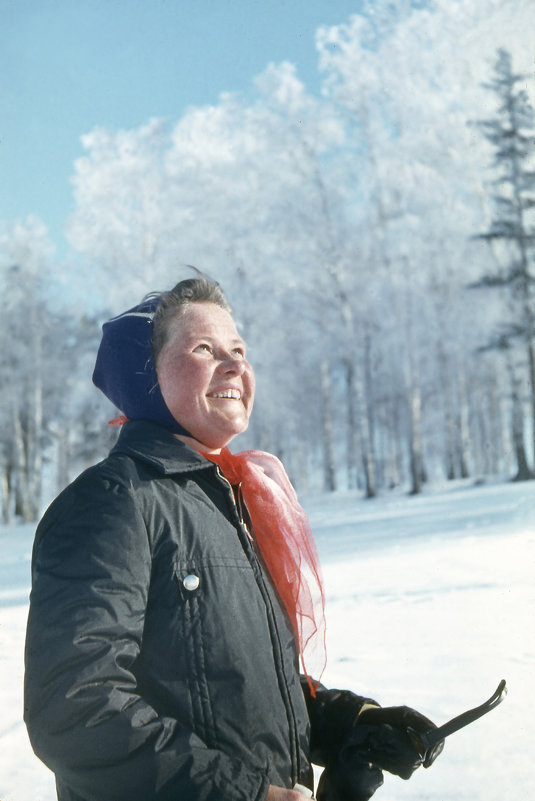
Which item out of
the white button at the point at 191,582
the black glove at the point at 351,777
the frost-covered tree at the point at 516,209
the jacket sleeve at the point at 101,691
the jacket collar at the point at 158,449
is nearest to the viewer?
the jacket sleeve at the point at 101,691

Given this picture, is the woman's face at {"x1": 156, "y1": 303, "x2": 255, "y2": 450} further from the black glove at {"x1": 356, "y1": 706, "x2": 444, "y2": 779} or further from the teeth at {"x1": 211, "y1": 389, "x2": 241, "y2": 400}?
the black glove at {"x1": 356, "y1": 706, "x2": 444, "y2": 779}

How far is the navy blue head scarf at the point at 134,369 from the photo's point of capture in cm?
146

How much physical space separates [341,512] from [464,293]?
32.0 feet

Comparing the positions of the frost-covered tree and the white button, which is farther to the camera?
A: the frost-covered tree

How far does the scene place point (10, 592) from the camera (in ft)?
20.7

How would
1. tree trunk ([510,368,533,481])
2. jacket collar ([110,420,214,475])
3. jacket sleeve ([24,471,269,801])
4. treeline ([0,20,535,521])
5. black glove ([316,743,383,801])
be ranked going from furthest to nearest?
treeline ([0,20,535,521]) < tree trunk ([510,368,533,481]) < black glove ([316,743,383,801]) < jacket collar ([110,420,214,475]) < jacket sleeve ([24,471,269,801])

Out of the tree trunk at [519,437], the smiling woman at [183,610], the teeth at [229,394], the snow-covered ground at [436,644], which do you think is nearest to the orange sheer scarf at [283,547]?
the smiling woman at [183,610]

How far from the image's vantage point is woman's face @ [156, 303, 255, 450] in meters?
1.47

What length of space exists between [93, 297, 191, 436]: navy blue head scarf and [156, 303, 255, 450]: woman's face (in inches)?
0.9

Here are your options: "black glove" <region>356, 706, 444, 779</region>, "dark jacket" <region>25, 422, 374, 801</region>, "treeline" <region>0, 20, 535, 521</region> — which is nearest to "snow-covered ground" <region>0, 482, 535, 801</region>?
"black glove" <region>356, 706, 444, 779</region>

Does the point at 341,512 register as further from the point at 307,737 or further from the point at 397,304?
the point at 307,737

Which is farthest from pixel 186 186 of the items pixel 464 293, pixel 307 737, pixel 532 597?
pixel 307 737

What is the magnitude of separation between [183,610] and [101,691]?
0.21 meters

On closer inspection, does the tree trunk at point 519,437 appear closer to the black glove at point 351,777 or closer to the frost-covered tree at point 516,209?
the frost-covered tree at point 516,209
